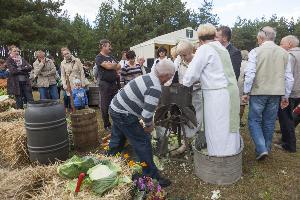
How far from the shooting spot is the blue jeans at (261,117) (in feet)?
17.0

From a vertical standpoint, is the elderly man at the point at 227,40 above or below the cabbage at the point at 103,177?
above

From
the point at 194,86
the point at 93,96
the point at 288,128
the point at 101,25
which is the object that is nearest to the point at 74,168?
the point at 194,86

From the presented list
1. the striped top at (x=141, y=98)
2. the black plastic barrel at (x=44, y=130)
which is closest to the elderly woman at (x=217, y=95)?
the striped top at (x=141, y=98)

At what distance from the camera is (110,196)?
302cm

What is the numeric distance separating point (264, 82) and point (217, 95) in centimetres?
117

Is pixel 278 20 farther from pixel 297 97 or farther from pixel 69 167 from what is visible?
pixel 69 167

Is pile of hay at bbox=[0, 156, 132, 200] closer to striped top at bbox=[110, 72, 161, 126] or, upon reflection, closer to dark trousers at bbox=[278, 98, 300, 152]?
striped top at bbox=[110, 72, 161, 126]

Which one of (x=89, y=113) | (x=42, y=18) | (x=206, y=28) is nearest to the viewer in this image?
(x=206, y=28)

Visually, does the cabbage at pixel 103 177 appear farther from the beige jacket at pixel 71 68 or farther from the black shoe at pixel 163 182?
the beige jacket at pixel 71 68

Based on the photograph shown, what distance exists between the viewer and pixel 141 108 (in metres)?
4.21

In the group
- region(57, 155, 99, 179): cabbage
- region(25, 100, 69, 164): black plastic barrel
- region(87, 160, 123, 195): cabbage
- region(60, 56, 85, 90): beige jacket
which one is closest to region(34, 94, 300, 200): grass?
region(87, 160, 123, 195): cabbage

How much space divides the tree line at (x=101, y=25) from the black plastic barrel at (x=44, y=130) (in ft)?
59.3

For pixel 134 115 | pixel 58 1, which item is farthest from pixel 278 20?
pixel 134 115

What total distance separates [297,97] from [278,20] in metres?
44.4
